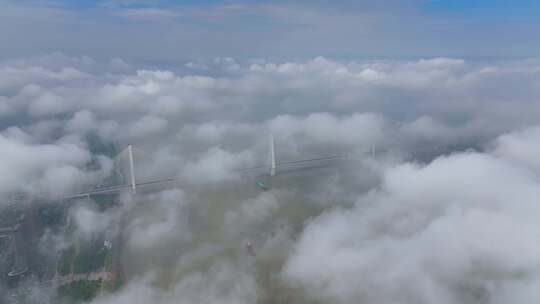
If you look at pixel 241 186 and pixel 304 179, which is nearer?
pixel 241 186

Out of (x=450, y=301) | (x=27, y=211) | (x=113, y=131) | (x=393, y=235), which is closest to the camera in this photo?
(x=450, y=301)

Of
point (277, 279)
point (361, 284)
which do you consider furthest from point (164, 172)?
point (361, 284)

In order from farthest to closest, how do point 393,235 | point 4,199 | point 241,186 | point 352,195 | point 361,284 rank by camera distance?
point 241,186, point 352,195, point 4,199, point 393,235, point 361,284

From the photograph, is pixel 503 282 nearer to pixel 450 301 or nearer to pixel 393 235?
pixel 450 301

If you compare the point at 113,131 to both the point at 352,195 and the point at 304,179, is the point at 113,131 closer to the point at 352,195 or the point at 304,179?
the point at 304,179

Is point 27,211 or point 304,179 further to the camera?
point 304,179

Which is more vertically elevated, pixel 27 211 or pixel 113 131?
pixel 113 131

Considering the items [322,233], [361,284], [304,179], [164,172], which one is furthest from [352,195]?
[164,172]

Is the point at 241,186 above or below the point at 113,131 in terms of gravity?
below

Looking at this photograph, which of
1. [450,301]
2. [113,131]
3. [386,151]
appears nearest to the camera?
[450,301]
